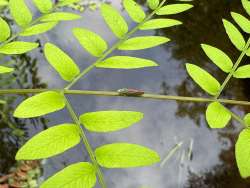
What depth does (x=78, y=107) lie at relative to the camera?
3307mm

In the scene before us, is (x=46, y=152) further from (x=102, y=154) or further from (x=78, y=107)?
(x=78, y=107)

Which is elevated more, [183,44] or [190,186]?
[183,44]

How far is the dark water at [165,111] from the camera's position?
121 inches

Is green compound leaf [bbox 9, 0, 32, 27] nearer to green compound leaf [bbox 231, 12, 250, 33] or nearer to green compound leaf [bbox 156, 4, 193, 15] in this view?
green compound leaf [bbox 156, 4, 193, 15]

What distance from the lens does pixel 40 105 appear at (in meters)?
0.68

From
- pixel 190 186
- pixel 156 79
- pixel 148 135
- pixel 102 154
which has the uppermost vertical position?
pixel 102 154

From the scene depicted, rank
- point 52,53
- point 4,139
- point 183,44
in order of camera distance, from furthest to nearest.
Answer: point 183,44 → point 4,139 → point 52,53

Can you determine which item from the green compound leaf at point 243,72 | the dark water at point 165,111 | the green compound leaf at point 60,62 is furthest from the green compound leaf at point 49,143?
the dark water at point 165,111

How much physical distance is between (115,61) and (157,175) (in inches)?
94.3

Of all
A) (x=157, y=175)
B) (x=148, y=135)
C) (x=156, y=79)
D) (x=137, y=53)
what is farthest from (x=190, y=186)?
(x=137, y=53)

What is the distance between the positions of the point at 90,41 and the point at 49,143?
27 centimetres

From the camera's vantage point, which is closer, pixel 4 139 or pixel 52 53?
pixel 52 53

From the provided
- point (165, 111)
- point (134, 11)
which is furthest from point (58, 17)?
point (165, 111)

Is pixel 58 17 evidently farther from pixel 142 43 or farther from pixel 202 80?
pixel 202 80
